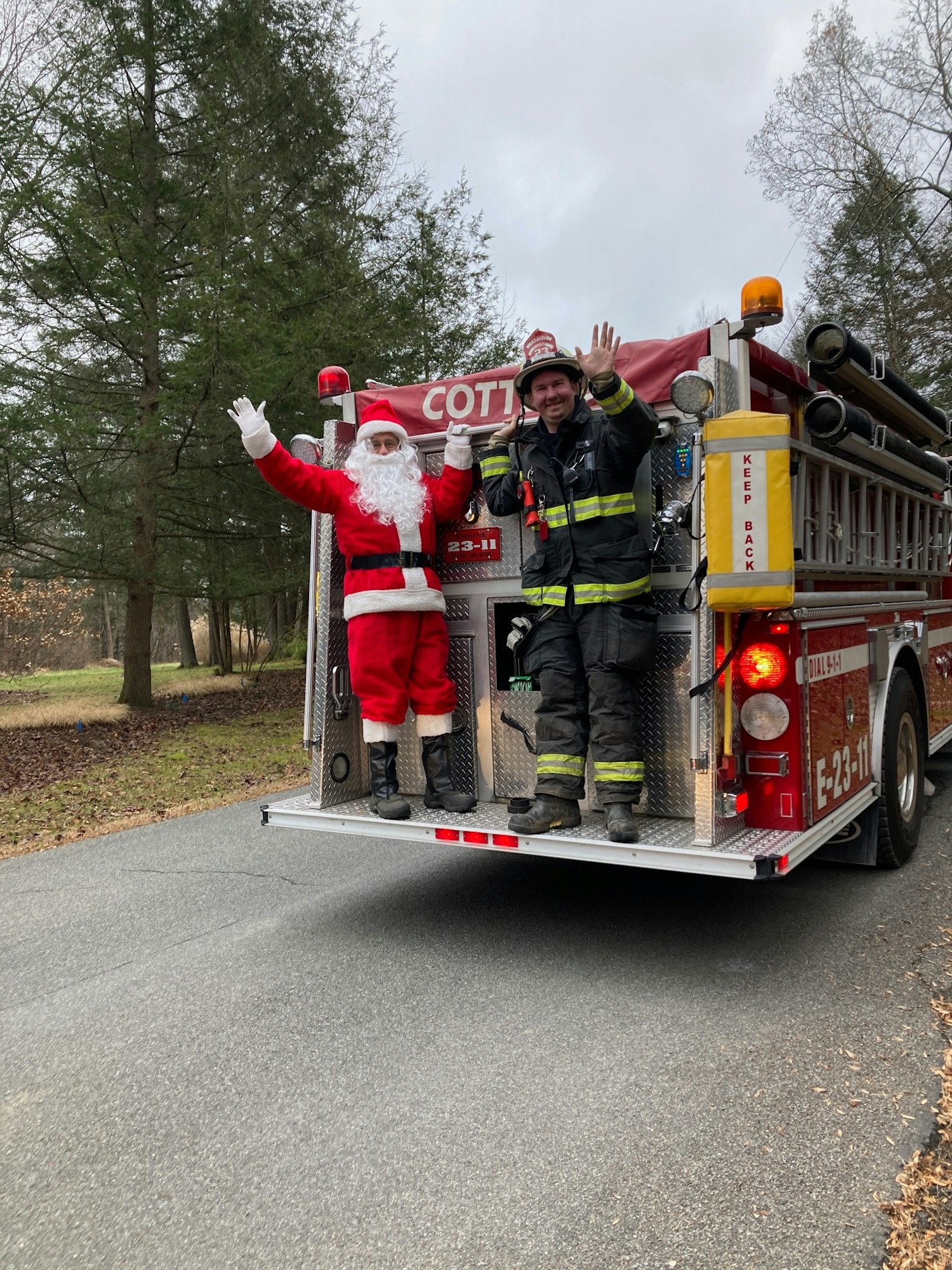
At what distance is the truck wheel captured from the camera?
15.3 ft

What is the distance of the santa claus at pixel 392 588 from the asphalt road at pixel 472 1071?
2.74ft

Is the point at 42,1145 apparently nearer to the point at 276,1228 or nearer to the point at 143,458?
the point at 276,1228

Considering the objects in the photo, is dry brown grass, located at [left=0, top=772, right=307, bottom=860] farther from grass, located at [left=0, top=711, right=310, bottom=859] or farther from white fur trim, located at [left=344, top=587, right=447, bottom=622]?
white fur trim, located at [left=344, top=587, right=447, bottom=622]

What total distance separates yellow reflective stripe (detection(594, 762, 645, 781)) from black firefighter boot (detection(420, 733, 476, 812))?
32.0 inches

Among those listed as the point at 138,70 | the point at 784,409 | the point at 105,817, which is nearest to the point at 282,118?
the point at 138,70

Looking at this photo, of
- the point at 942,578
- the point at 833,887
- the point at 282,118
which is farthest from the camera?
the point at 282,118

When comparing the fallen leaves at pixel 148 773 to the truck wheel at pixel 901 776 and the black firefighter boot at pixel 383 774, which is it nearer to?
the black firefighter boot at pixel 383 774

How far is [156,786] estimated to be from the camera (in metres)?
8.41

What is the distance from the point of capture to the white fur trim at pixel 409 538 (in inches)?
175

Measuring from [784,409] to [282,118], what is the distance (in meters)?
11.4

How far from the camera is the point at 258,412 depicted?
14.3 ft

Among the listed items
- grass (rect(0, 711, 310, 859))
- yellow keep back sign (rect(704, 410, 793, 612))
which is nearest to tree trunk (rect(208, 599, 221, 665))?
grass (rect(0, 711, 310, 859))

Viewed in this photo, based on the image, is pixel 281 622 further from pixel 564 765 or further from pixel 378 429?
pixel 564 765

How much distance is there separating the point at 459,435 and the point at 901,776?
→ 2.97 metres
